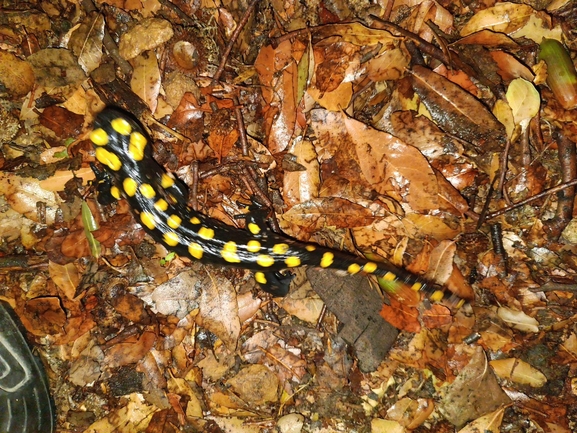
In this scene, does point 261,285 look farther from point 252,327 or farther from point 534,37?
point 534,37

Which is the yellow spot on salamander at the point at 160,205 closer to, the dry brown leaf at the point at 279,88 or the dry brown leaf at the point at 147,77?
the dry brown leaf at the point at 147,77

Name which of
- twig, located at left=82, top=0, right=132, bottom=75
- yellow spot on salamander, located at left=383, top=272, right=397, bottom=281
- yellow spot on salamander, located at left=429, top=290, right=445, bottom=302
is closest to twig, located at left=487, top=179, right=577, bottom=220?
yellow spot on salamander, located at left=429, top=290, right=445, bottom=302

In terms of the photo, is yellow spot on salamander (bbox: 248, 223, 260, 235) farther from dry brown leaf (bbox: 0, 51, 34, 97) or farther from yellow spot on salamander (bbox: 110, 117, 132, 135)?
dry brown leaf (bbox: 0, 51, 34, 97)

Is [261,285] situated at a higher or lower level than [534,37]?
lower

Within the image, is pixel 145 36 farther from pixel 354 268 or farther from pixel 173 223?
pixel 354 268

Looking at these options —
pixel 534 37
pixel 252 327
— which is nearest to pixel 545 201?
pixel 534 37
